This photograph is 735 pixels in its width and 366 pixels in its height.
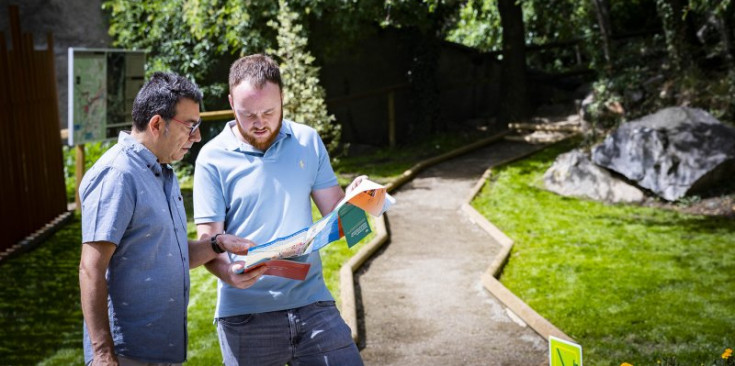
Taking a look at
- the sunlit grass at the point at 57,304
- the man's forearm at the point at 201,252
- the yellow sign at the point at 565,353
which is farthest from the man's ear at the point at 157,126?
the sunlit grass at the point at 57,304

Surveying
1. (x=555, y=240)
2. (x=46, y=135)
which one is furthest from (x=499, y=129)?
(x=46, y=135)

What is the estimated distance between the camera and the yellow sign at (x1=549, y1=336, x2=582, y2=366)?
296cm

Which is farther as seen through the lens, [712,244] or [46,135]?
[46,135]

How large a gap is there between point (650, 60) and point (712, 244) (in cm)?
799

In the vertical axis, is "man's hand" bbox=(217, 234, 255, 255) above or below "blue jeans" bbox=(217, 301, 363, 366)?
above

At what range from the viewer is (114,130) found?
11492 mm

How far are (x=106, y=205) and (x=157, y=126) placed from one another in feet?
1.14

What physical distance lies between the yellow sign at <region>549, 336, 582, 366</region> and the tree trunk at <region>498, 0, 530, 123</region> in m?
15.6

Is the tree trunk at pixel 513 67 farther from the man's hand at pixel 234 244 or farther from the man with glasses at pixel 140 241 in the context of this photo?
the man with glasses at pixel 140 241

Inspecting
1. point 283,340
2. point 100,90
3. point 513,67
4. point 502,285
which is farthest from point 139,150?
point 513,67

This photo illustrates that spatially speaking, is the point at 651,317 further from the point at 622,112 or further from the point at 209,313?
the point at 622,112

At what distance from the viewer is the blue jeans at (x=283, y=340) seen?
345cm

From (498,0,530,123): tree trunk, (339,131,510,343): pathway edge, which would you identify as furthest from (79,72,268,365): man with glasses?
(498,0,530,123): tree trunk

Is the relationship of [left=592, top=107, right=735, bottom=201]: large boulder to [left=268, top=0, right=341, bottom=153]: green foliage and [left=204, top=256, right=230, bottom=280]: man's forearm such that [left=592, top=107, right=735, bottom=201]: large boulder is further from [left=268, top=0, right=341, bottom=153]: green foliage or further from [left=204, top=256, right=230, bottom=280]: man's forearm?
[left=204, top=256, right=230, bottom=280]: man's forearm
